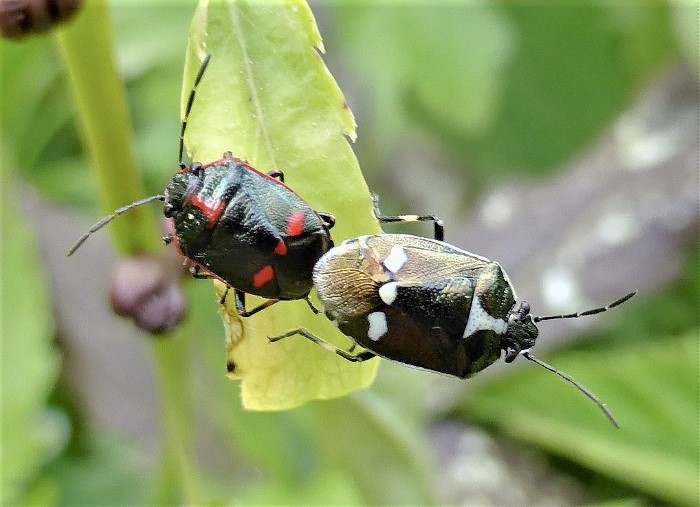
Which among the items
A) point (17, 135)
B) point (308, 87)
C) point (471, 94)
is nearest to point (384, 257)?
point (308, 87)

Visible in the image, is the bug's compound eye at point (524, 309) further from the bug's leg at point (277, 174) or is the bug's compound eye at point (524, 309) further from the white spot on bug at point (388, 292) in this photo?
the bug's leg at point (277, 174)

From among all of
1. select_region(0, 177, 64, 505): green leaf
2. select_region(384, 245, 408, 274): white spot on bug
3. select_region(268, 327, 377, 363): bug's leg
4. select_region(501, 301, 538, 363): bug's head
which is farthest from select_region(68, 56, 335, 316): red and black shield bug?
select_region(0, 177, 64, 505): green leaf

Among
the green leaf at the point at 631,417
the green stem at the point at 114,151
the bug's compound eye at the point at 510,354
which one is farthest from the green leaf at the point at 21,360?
the green leaf at the point at 631,417

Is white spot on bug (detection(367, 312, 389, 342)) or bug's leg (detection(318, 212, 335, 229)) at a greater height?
bug's leg (detection(318, 212, 335, 229))

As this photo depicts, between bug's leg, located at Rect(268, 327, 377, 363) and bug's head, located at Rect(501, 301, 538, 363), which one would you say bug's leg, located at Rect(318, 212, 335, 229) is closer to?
bug's leg, located at Rect(268, 327, 377, 363)

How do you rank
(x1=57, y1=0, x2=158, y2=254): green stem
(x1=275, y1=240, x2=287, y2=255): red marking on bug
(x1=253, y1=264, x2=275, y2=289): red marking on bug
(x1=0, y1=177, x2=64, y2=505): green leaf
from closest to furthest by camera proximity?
(x1=57, y1=0, x2=158, y2=254): green stem < (x1=253, y1=264, x2=275, y2=289): red marking on bug < (x1=275, y1=240, x2=287, y2=255): red marking on bug < (x1=0, y1=177, x2=64, y2=505): green leaf
